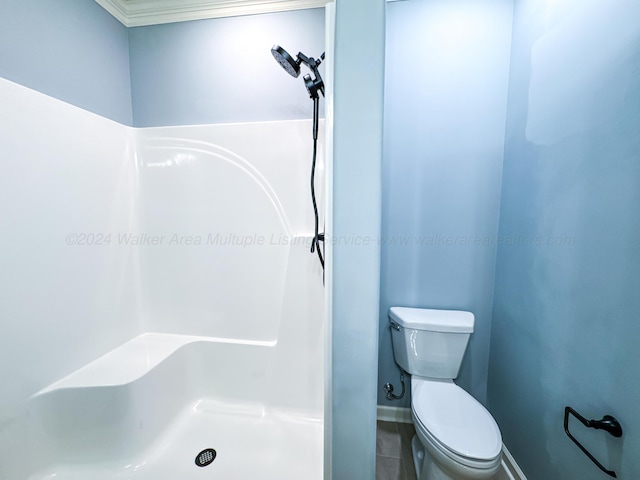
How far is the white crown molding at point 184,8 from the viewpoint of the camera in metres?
1.41

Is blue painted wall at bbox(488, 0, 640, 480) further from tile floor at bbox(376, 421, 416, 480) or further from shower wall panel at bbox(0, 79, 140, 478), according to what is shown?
shower wall panel at bbox(0, 79, 140, 478)

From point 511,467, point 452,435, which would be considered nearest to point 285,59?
point 452,435

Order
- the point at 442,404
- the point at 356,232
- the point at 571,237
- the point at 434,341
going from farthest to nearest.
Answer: the point at 434,341
the point at 442,404
the point at 571,237
the point at 356,232

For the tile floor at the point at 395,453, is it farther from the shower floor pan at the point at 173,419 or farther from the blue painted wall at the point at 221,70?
the blue painted wall at the point at 221,70

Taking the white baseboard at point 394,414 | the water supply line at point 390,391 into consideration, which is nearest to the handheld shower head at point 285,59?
the water supply line at point 390,391

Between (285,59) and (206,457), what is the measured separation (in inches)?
79.2

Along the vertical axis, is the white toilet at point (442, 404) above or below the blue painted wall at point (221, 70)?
below

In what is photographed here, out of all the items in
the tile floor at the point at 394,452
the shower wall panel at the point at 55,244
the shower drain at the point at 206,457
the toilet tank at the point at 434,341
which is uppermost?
the shower wall panel at the point at 55,244

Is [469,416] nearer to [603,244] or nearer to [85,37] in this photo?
[603,244]

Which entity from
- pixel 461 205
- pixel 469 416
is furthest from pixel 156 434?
pixel 461 205

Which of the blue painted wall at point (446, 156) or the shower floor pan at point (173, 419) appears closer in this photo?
the shower floor pan at point (173, 419)

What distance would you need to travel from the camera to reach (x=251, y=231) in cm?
153

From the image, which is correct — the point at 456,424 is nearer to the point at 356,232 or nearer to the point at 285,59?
the point at 356,232

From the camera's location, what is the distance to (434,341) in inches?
55.3
